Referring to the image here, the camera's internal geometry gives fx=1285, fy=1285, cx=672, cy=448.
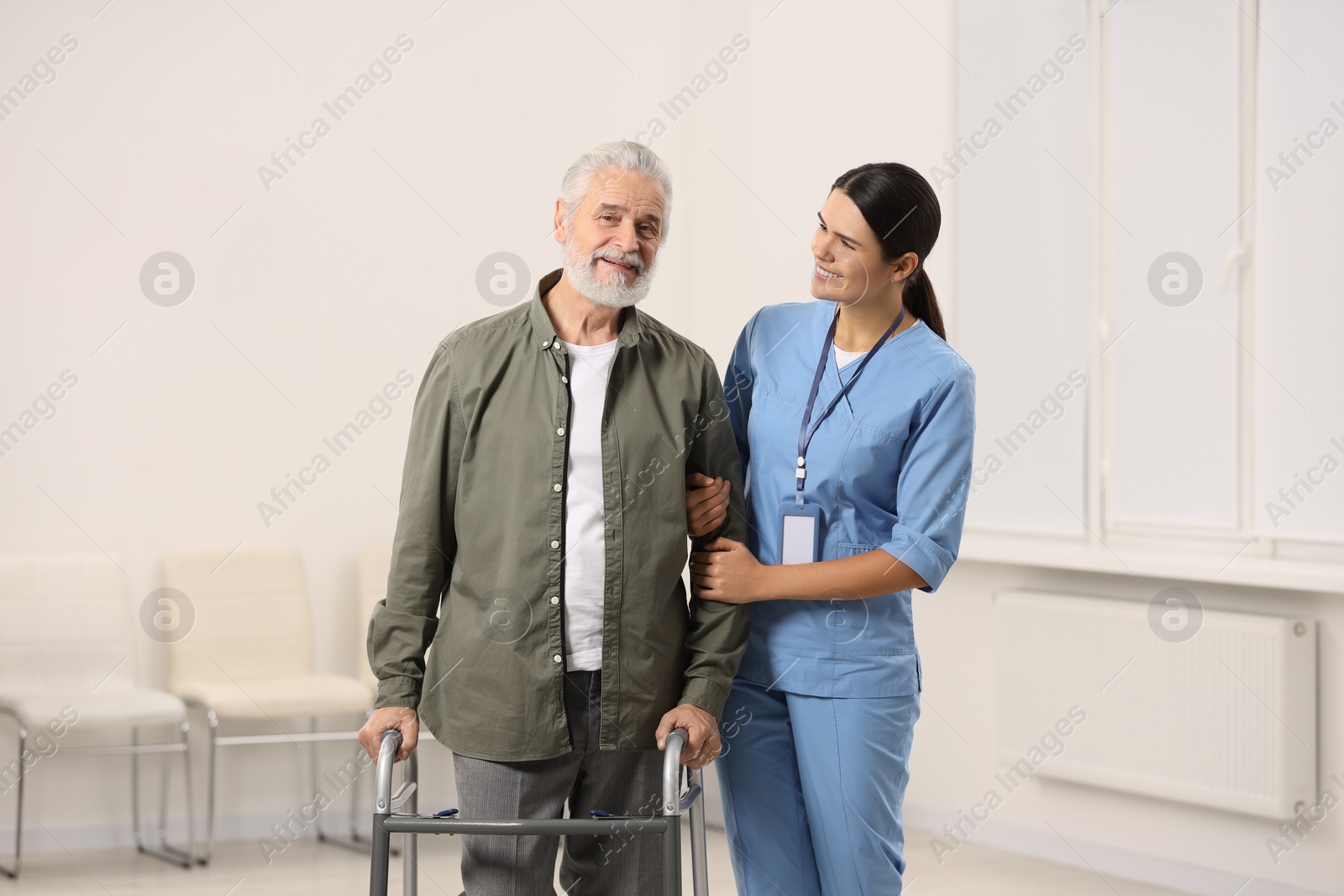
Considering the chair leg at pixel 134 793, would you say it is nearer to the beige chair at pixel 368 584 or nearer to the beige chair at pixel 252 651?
the beige chair at pixel 252 651

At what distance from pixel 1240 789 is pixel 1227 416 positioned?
1027 millimetres

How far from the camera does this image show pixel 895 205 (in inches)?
77.7

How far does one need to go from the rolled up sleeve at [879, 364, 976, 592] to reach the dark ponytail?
0.21 metres

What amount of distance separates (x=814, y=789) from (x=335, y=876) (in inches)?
92.8

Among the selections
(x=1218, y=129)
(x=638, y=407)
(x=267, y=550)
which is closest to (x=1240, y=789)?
(x=1218, y=129)

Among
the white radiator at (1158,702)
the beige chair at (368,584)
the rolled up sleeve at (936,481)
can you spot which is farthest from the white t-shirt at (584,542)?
the beige chair at (368,584)

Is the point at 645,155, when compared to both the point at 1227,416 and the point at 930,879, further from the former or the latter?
the point at 930,879

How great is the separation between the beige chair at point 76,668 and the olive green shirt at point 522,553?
2.33 meters

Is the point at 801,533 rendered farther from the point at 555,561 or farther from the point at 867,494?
the point at 555,561

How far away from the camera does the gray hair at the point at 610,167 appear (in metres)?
1.87

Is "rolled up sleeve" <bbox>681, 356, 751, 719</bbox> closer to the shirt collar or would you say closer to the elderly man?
the elderly man

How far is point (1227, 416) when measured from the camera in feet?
12.0

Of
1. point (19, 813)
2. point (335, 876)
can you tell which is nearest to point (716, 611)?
point (335, 876)

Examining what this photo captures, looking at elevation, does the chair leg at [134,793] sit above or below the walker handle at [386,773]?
below
